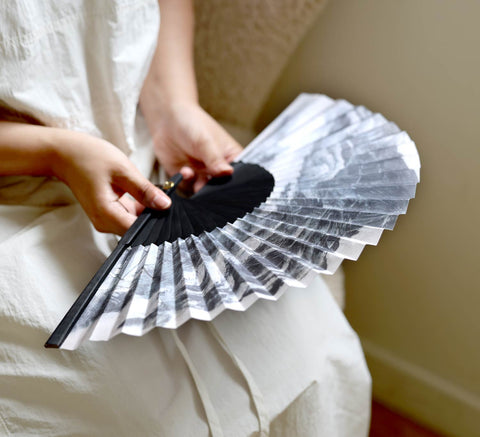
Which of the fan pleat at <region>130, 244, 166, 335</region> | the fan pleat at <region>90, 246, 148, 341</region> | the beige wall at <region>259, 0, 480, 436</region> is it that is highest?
the fan pleat at <region>90, 246, 148, 341</region>

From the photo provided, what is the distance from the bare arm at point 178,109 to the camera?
0.67 metres

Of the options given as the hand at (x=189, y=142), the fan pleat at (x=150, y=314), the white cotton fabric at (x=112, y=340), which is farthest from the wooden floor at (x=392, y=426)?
the fan pleat at (x=150, y=314)

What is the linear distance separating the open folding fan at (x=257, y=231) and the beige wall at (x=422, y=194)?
0.19 m

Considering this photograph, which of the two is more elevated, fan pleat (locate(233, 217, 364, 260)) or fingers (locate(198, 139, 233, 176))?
fingers (locate(198, 139, 233, 176))

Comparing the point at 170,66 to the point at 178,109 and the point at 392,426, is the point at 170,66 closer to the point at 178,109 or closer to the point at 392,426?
the point at 178,109

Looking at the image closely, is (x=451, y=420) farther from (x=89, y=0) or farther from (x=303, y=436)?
(x=89, y=0)

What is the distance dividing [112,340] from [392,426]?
31.1 inches

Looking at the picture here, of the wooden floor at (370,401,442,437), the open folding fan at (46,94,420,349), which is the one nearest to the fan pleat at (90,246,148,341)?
the open folding fan at (46,94,420,349)

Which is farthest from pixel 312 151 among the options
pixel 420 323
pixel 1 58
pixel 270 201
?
pixel 420 323

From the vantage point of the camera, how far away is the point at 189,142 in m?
0.67

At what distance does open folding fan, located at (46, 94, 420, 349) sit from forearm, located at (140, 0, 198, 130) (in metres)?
0.16

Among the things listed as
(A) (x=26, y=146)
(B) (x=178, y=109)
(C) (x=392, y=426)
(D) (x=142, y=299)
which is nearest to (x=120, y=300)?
(D) (x=142, y=299)

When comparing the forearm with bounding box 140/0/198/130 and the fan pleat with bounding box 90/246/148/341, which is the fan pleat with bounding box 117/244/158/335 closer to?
the fan pleat with bounding box 90/246/148/341

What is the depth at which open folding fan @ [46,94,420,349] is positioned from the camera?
386 mm
